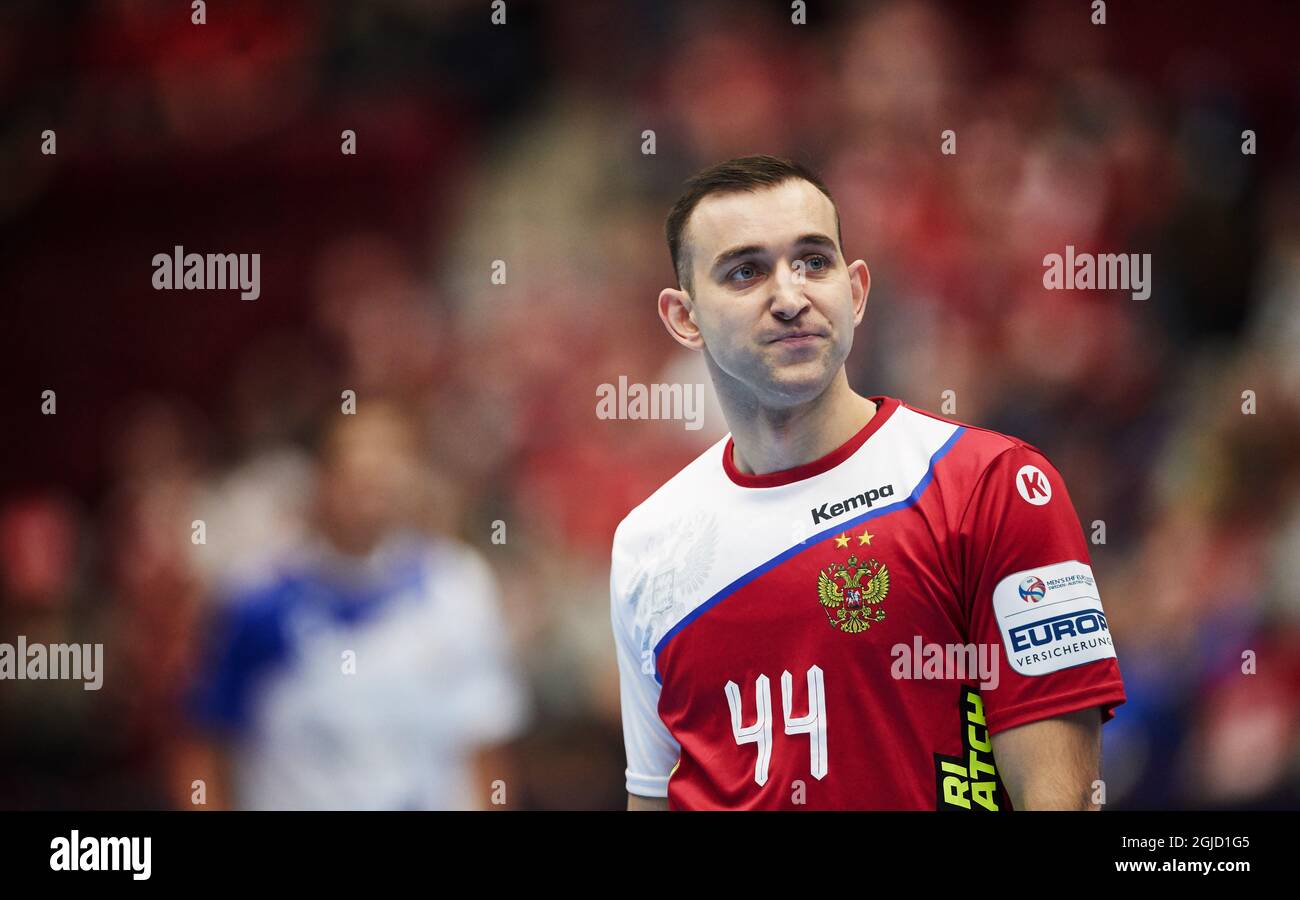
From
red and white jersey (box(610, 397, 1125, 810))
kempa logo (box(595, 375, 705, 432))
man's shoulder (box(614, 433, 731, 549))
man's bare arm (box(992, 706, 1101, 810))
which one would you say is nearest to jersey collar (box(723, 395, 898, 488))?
red and white jersey (box(610, 397, 1125, 810))

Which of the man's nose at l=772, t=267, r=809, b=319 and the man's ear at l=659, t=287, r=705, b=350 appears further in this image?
the man's ear at l=659, t=287, r=705, b=350

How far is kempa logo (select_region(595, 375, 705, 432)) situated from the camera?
4.15 metres

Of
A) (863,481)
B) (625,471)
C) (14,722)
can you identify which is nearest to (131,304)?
(14,722)

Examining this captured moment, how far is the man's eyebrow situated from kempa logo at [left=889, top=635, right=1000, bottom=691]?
1.02 meters

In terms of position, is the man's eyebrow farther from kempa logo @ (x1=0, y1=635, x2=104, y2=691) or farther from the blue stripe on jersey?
kempa logo @ (x1=0, y1=635, x2=104, y2=691)

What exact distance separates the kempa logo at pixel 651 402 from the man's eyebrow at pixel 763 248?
3.50ft

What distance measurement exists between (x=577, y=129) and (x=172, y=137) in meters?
1.46

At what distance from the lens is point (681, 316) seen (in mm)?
3318

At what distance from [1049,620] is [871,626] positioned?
1.33 feet

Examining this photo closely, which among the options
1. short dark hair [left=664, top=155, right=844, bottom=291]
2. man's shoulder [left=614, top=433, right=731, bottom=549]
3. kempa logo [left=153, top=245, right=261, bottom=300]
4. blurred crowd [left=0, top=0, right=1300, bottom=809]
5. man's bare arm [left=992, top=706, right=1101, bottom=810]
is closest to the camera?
man's bare arm [left=992, top=706, right=1101, bottom=810]

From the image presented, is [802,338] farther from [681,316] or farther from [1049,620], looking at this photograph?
[1049,620]

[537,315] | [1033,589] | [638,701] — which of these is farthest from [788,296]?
[537,315]
